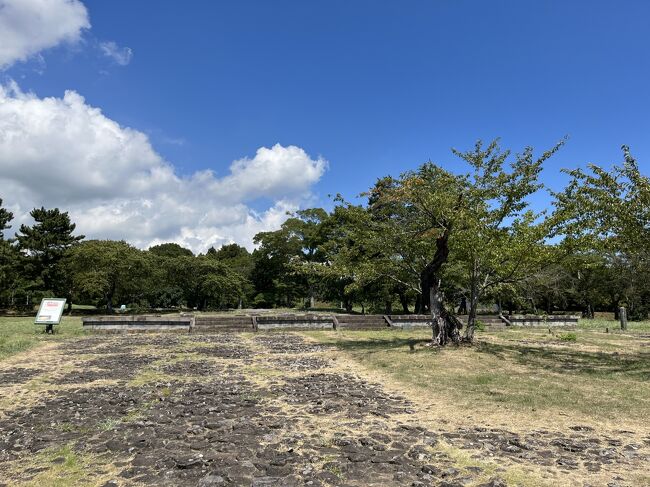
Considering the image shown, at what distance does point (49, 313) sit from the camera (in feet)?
73.6

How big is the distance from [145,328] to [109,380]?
1511cm

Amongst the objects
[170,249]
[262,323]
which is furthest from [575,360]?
[170,249]

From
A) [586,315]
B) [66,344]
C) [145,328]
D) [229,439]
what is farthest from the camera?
[586,315]

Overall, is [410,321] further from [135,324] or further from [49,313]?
[49,313]

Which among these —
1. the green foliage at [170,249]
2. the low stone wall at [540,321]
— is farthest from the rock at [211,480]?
the green foliage at [170,249]

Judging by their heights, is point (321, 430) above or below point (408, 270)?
below

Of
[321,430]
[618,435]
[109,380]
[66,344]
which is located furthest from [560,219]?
[66,344]

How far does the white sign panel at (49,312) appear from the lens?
72.7 feet

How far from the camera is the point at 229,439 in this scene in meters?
6.80

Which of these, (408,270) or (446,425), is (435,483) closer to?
(446,425)

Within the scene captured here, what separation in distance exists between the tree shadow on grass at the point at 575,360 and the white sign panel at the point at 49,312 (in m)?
20.0

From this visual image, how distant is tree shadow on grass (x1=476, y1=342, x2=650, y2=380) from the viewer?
1271 cm

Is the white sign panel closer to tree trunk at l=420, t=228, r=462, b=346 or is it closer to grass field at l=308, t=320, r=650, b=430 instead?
grass field at l=308, t=320, r=650, b=430

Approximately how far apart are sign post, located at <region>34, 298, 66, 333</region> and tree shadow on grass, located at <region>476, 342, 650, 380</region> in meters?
20.0
